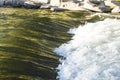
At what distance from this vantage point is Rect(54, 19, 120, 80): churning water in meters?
16.3

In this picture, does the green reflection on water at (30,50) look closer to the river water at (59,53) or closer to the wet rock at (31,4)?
the river water at (59,53)

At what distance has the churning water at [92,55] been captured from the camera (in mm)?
16344

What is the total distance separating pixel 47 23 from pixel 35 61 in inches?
608

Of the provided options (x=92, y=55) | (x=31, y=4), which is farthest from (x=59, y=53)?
(x=31, y=4)

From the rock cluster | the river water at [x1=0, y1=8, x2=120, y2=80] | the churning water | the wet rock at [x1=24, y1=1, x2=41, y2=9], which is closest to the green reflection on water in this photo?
the river water at [x1=0, y1=8, x2=120, y2=80]

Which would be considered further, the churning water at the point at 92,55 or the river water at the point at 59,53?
the river water at the point at 59,53

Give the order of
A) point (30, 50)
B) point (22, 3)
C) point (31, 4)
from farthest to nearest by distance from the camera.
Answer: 1. point (22, 3)
2. point (31, 4)
3. point (30, 50)

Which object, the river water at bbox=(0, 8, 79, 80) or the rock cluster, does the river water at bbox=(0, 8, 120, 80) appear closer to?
the river water at bbox=(0, 8, 79, 80)

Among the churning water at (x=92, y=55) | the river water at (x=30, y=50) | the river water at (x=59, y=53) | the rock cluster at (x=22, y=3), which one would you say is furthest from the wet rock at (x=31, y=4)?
the churning water at (x=92, y=55)

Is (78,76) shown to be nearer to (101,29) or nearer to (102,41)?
(102,41)

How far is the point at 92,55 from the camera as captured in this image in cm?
1967

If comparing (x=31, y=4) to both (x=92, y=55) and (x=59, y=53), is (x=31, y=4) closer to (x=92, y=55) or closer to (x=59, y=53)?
(x=59, y=53)

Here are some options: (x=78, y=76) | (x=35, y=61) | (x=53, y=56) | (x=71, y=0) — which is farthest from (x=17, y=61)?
(x=71, y=0)

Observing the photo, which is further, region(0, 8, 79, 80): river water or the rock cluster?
the rock cluster
